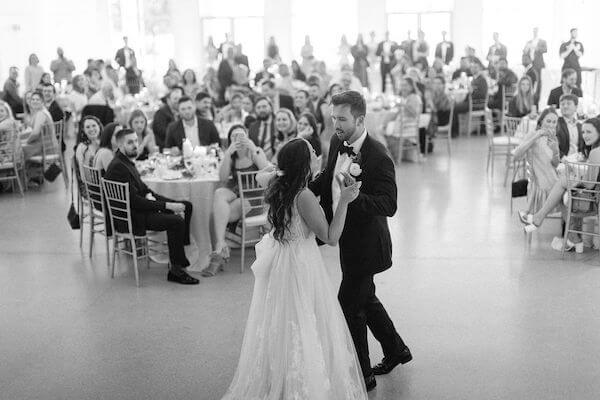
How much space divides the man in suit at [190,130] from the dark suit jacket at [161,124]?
736 mm

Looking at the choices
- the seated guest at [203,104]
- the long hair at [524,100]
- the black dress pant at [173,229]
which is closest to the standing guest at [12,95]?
the seated guest at [203,104]

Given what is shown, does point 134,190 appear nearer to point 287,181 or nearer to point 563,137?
point 287,181

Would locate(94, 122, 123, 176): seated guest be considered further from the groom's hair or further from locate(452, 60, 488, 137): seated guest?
locate(452, 60, 488, 137): seated guest

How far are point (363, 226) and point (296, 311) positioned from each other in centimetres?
49

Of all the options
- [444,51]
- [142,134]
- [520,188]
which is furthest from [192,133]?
[444,51]

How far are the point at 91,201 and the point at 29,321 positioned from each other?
4.21ft

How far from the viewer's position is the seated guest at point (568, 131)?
23.8 feet

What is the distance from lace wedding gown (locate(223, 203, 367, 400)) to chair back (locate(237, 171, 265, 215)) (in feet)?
7.23

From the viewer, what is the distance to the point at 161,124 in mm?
8320

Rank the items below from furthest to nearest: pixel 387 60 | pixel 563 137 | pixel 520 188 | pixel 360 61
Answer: pixel 360 61 < pixel 387 60 < pixel 563 137 < pixel 520 188

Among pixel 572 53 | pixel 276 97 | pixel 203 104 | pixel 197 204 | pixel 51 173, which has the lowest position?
pixel 51 173

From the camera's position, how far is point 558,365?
4234mm

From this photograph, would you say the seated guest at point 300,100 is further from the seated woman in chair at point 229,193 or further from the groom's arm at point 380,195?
the groom's arm at point 380,195

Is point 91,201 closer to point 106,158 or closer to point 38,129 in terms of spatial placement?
point 106,158
